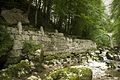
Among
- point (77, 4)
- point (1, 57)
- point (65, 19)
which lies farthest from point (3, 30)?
point (65, 19)

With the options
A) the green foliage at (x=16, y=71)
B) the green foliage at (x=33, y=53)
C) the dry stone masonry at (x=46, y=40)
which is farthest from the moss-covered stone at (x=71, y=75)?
the dry stone masonry at (x=46, y=40)

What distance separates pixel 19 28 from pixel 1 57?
3.42 metres

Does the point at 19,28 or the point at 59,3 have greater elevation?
the point at 59,3

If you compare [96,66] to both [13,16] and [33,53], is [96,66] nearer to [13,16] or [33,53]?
[33,53]

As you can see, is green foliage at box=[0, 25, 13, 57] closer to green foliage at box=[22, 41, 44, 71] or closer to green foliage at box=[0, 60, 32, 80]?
green foliage at box=[0, 60, 32, 80]

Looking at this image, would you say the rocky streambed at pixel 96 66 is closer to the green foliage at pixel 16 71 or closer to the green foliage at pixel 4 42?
the green foliage at pixel 16 71

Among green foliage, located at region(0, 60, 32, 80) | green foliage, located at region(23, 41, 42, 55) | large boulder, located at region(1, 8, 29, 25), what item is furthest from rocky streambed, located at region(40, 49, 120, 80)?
large boulder, located at region(1, 8, 29, 25)

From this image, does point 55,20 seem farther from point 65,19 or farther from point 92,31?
point 92,31

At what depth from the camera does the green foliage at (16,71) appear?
8516 millimetres

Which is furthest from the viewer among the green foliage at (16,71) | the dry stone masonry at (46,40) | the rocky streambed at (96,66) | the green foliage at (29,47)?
the dry stone masonry at (46,40)

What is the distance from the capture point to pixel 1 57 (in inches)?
375

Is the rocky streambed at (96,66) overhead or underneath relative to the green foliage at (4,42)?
underneath

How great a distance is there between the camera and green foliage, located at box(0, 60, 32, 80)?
27.9ft

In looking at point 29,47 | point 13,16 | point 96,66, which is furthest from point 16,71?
point 13,16
